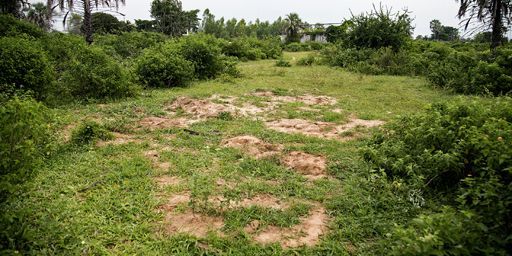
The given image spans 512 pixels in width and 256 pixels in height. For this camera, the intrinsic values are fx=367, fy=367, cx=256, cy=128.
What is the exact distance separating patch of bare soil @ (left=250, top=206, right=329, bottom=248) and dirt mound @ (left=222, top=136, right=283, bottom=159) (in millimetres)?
1682

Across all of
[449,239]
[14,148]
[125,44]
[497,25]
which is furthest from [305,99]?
[125,44]

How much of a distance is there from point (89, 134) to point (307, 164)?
10.4ft

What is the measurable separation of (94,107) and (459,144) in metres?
6.56

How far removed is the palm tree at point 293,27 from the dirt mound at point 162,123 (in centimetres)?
3638

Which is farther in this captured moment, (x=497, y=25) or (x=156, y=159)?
(x=497, y=25)

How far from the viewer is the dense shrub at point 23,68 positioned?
258 inches

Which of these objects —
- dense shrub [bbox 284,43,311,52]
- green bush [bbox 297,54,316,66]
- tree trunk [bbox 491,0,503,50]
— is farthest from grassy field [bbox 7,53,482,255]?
dense shrub [bbox 284,43,311,52]

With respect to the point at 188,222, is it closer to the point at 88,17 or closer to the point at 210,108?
the point at 210,108

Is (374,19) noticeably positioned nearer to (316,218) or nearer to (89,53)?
(89,53)

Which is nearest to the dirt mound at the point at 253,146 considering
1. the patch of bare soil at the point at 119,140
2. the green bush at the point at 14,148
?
the patch of bare soil at the point at 119,140

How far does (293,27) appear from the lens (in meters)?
42.1

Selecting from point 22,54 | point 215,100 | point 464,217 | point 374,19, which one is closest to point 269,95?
point 215,100

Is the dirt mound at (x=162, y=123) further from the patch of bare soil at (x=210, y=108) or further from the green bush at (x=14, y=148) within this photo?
the green bush at (x=14, y=148)

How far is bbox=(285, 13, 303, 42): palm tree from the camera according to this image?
41.8 meters
